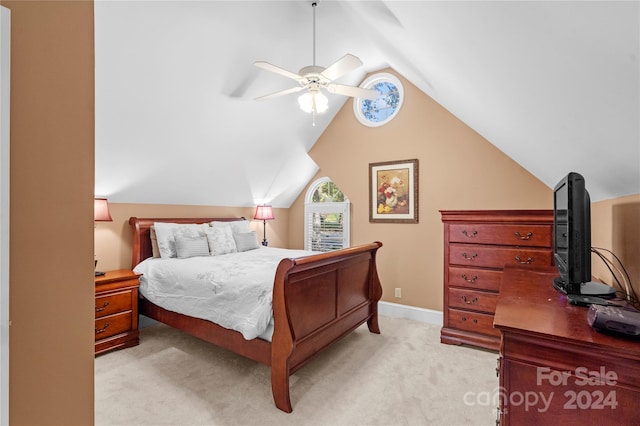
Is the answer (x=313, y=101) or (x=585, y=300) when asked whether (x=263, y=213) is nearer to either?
(x=313, y=101)

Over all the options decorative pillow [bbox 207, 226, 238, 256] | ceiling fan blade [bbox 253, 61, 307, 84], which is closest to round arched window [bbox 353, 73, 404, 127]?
ceiling fan blade [bbox 253, 61, 307, 84]

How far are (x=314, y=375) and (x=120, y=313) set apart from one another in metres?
1.96

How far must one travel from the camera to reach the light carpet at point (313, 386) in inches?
79.8

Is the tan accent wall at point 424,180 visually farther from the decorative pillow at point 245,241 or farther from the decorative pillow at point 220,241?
the decorative pillow at point 220,241

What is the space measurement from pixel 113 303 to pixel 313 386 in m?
2.03

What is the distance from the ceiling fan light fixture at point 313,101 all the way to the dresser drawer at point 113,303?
2.48 metres

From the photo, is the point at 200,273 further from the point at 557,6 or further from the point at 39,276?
the point at 557,6

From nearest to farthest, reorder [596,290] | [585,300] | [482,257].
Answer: [585,300] < [596,290] < [482,257]

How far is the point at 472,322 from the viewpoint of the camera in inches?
119

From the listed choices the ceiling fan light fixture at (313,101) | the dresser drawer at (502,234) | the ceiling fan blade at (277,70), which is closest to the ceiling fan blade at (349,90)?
the ceiling fan light fixture at (313,101)

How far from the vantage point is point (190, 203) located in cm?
422

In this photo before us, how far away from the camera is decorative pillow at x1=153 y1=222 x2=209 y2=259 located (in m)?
3.50

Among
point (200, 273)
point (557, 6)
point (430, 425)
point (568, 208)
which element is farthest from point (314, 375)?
point (557, 6)

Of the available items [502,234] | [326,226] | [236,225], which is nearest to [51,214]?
[502,234]
